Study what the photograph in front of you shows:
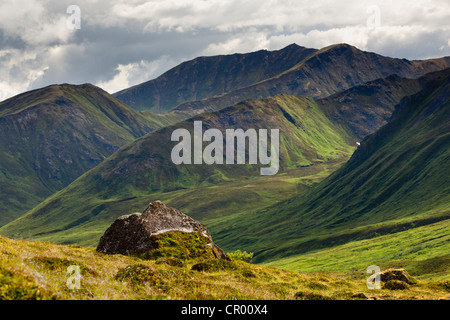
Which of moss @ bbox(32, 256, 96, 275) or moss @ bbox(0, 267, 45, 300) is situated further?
moss @ bbox(32, 256, 96, 275)

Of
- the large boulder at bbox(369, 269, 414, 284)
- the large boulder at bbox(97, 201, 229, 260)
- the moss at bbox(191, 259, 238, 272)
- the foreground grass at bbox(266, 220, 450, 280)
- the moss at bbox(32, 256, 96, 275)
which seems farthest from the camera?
the foreground grass at bbox(266, 220, 450, 280)

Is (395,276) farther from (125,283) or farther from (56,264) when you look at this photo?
(56,264)

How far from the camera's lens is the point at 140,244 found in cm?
3703

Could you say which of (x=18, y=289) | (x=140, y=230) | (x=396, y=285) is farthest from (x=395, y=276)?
(x=18, y=289)

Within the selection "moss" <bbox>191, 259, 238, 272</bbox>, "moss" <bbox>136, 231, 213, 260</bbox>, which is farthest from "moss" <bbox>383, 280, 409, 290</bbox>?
"moss" <bbox>136, 231, 213, 260</bbox>

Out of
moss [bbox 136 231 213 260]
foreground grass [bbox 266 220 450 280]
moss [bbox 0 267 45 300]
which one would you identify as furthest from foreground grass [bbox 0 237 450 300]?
foreground grass [bbox 266 220 450 280]

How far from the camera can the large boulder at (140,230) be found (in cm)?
3694

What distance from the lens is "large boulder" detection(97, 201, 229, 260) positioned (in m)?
36.9

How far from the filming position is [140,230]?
37.8 m

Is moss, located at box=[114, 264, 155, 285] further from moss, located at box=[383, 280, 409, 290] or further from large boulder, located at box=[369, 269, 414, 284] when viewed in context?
large boulder, located at box=[369, 269, 414, 284]

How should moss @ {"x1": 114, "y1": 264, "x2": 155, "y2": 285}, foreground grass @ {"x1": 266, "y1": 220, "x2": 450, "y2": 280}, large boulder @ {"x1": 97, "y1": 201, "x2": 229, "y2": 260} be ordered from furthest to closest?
foreground grass @ {"x1": 266, "y1": 220, "x2": 450, "y2": 280}
large boulder @ {"x1": 97, "y1": 201, "x2": 229, "y2": 260}
moss @ {"x1": 114, "y1": 264, "x2": 155, "y2": 285}

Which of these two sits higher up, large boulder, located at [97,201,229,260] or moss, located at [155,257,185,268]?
large boulder, located at [97,201,229,260]
